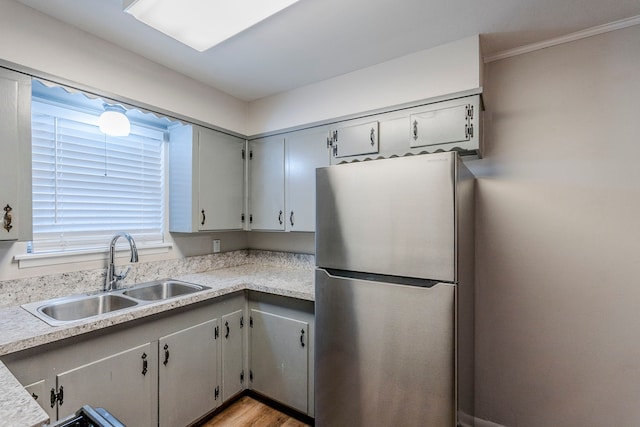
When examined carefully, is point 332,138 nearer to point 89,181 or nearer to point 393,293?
point 393,293

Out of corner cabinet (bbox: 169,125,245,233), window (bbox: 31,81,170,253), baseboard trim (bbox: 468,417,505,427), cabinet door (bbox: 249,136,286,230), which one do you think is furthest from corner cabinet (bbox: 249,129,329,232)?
baseboard trim (bbox: 468,417,505,427)

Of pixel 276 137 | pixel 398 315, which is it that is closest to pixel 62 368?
pixel 398 315

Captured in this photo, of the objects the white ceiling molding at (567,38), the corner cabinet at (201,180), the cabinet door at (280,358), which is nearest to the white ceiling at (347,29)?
the white ceiling molding at (567,38)

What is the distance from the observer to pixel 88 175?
200 cm

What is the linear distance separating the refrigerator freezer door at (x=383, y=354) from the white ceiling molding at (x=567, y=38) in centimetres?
163

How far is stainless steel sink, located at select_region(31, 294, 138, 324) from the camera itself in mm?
1646

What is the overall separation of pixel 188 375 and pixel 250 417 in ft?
1.79

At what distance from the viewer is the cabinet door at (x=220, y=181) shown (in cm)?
237

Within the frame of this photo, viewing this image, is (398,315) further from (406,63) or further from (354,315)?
(406,63)

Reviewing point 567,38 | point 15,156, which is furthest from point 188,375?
point 567,38

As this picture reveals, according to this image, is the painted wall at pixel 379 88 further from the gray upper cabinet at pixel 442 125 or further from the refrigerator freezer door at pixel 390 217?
the refrigerator freezer door at pixel 390 217

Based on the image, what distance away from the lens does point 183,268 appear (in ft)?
8.04

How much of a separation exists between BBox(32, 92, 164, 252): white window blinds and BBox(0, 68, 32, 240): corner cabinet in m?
0.37

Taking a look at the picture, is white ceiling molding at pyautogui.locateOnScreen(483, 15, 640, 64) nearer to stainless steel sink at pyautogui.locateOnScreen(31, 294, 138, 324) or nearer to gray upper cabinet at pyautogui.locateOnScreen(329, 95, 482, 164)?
gray upper cabinet at pyautogui.locateOnScreen(329, 95, 482, 164)
